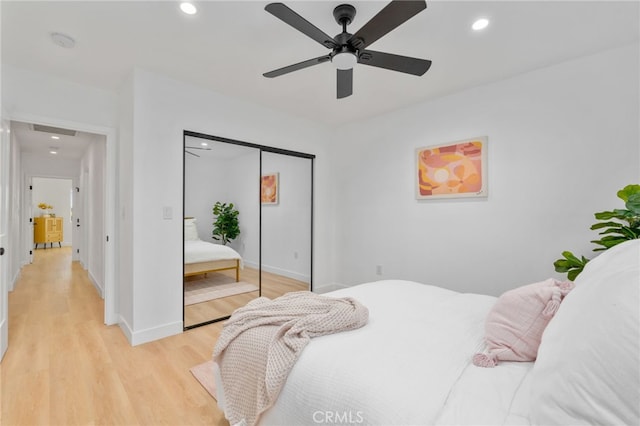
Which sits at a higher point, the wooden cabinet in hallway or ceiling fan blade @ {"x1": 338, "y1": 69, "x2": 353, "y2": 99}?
ceiling fan blade @ {"x1": 338, "y1": 69, "x2": 353, "y2": 99}

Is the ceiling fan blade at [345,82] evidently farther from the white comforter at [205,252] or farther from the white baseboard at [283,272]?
the white baseboard at [283,272]

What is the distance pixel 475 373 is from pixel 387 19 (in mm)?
1668

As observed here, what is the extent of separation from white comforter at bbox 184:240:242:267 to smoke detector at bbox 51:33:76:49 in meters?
1.86

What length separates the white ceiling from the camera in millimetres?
1942

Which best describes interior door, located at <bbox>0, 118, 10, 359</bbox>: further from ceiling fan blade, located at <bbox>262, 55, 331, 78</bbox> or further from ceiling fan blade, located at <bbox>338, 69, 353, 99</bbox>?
ceiling fan blade, located at <bbox>338, 69, 353, 99</bbox>

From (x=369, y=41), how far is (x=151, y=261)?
2609 mm

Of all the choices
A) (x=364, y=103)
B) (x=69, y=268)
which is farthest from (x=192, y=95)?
(x=69, y=268)

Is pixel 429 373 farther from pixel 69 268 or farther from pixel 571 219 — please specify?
pixel 69 268

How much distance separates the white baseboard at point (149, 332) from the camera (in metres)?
2.70

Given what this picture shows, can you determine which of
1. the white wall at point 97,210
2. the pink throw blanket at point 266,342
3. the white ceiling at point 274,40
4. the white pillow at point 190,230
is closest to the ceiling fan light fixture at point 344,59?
the white ceiling at point 274,40

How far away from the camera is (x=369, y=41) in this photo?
177 cm

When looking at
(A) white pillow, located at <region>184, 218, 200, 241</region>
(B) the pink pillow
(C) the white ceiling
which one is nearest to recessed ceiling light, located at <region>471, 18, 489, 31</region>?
(C) the white ceiling

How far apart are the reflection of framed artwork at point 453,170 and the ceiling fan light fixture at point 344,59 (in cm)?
183

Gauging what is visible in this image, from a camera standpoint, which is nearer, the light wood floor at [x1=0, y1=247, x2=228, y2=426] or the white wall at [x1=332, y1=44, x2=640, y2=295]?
the light wood floor at [x1=0, y1=247, x2=228, y2=426]
